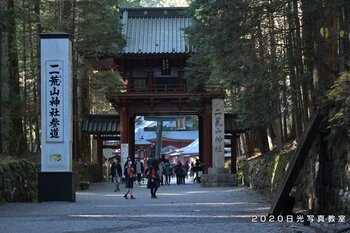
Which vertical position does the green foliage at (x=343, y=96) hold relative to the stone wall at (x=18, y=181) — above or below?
above

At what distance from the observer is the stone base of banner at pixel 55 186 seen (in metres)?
16.2

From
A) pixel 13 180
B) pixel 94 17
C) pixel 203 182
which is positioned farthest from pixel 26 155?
pixel 203 182

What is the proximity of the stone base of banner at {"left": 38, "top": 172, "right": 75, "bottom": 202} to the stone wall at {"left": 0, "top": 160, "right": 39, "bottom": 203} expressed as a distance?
0.88 meters

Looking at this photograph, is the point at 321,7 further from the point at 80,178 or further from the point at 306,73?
the point at 80,178

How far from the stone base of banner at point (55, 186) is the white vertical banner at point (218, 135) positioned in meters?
13.9

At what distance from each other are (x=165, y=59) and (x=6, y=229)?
24.2 metres

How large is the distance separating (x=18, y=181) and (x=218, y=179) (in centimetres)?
1375

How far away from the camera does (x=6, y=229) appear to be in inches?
373

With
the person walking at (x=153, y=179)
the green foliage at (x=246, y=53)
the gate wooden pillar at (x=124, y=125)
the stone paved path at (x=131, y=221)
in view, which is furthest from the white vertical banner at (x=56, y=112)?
the gate wooden pillar at (x=124, y=125)

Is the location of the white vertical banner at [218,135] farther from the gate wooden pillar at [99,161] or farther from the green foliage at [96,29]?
the gate wooden pillar at [99,161]

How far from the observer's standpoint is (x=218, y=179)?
29188mm

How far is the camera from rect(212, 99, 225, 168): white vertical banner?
29312mm

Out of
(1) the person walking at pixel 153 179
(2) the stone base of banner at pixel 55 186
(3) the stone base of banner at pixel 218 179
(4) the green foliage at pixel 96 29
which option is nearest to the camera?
(2) the stone base of banner at pixel 55 186

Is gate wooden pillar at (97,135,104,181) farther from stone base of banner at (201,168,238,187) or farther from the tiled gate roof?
stone base of banner at (201,168,238,187)
